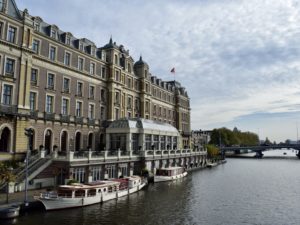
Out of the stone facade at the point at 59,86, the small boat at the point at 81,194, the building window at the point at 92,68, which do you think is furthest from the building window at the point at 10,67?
the small boat at the point at 81,194

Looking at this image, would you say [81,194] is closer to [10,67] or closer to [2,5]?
[10,67]

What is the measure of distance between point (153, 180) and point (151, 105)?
107 feet

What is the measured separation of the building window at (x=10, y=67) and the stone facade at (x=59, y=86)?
0.17 ft

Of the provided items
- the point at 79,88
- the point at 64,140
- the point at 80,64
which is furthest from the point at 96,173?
the point at 80,64

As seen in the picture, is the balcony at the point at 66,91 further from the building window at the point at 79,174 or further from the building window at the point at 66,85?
the building window at the point at 79,174

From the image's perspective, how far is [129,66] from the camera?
68438mm

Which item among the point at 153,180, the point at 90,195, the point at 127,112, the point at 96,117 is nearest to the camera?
the point at 90,195

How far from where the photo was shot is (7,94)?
39.2m

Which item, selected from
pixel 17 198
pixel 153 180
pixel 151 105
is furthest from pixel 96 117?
pixel 17 198

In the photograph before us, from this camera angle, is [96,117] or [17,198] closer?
[17,198]

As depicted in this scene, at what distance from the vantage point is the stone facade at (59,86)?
39344 mm

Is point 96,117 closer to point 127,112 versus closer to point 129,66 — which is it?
point 127,112

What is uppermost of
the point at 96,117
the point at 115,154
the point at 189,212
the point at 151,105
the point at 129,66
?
the point at 129,66

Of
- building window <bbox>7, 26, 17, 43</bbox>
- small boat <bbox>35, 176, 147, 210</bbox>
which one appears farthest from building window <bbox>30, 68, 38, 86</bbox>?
small boat <bbox>35, 176, 147, 210</bbox>
